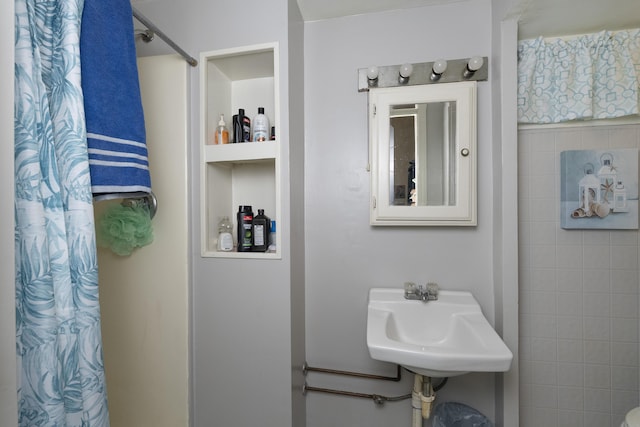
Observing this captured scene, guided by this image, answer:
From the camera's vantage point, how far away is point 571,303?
1.17 metres

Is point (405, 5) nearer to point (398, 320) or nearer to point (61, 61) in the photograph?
point (61, 61)

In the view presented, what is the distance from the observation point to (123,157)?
2.47 ft

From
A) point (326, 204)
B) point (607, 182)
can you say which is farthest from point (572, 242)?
point (326, 204)

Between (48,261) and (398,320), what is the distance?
1102 mm

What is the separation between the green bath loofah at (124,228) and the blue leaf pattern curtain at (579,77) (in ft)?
5.48

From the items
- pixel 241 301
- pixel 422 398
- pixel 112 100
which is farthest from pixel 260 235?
pixel 422 398

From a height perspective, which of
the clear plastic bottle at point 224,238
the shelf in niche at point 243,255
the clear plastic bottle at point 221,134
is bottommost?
the shelf in niche at point 243,255

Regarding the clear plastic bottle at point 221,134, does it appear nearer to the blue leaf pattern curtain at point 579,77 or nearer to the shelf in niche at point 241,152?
the shelf in niche at point 241,152

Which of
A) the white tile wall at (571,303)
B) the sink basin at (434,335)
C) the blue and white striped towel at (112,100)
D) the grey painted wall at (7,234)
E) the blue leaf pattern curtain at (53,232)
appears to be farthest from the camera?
the white tile wall at (571,303)

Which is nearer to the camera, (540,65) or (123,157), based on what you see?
(123,157)

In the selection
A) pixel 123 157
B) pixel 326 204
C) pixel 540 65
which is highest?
pixel 540 65

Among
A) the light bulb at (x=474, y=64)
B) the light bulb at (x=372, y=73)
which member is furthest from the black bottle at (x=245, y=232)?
the light bulb at (x=474, y=64)

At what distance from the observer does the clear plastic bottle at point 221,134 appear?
1.17 meters

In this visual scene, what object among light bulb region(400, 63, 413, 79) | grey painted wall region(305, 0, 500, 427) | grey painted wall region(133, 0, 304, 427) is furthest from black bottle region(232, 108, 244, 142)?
light bulb region(400, 63, 413, 79)
